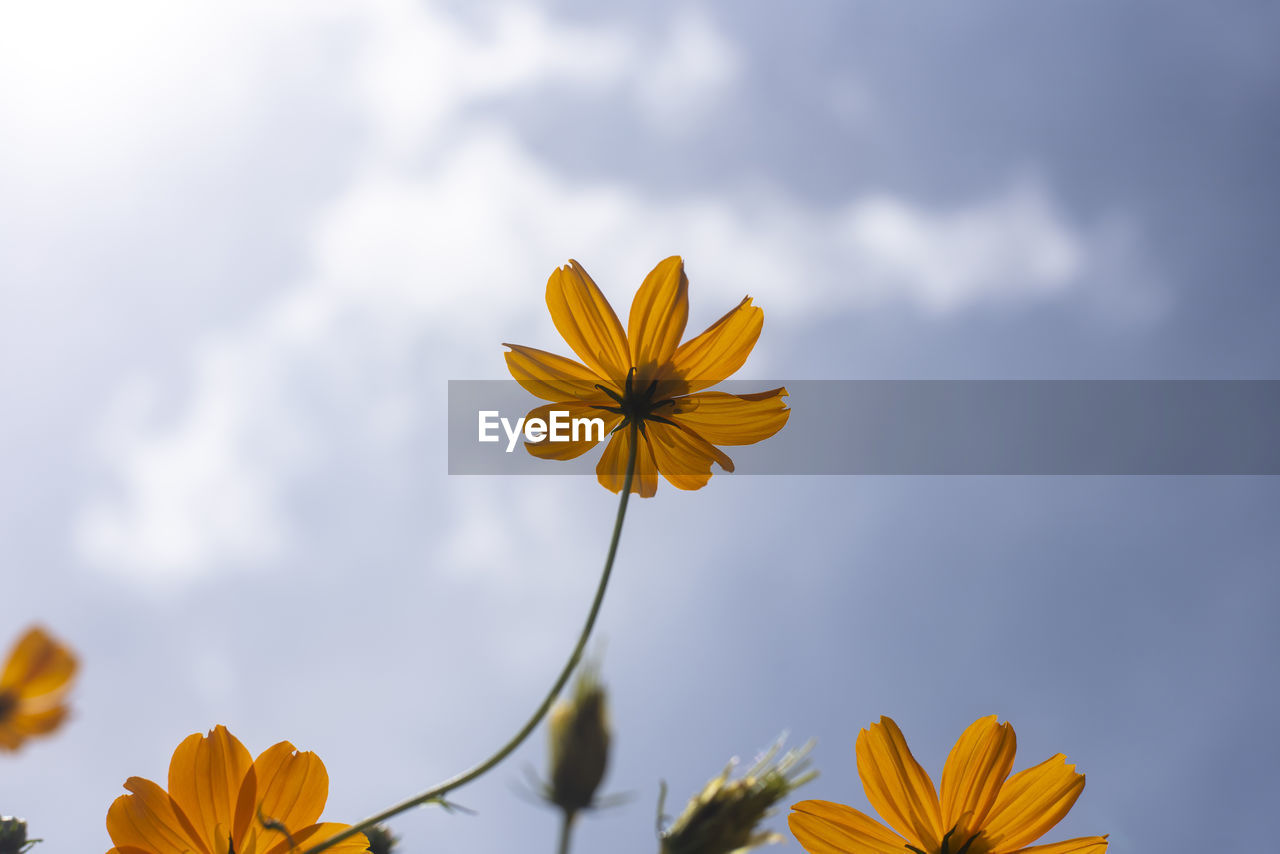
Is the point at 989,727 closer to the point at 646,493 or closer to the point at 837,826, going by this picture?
the point at 837,826

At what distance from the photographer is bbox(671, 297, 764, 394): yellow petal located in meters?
1.11

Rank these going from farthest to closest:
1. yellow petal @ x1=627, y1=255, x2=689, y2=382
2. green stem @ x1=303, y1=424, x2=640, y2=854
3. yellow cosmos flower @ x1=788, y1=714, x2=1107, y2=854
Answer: yellow petal @ x1=627, y1=255, x2=689, y2=382, yellow cosmos flower @ x1=788, y1=714, x2=1107, y2=854, green stem @ x1=303, y1=424, x2=640, y2=854

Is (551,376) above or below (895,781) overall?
above

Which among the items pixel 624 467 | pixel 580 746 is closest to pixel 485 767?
pixel 580 746

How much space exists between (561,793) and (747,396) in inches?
24.4

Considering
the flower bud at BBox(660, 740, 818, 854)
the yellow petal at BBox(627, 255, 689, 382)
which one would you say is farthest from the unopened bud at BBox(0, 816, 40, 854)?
the yellow petal at BBox(627, 255, 689, 382)

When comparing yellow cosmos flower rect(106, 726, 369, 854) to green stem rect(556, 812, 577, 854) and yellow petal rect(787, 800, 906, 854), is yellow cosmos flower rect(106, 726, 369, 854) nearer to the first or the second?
green stem rect(556, 812, 577, 854)

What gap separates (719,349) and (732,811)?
0.61 metres

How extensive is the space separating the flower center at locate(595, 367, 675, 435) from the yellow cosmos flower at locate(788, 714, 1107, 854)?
1.69 feet

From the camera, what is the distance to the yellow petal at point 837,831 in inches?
33.8

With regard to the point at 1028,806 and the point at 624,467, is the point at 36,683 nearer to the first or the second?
the point at 624,467

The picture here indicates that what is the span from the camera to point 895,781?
0.95m

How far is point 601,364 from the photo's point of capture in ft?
3.89

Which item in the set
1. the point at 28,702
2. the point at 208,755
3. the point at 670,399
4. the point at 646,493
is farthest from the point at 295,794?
the point at 670,399
